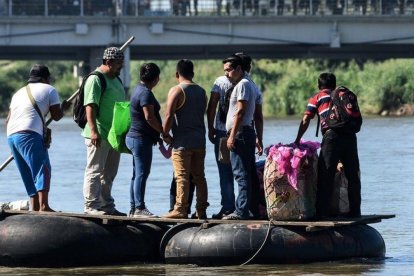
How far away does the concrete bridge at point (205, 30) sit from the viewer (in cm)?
6225

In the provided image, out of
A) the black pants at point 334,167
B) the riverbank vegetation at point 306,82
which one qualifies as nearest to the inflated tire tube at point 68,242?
the black pants at point 334,167

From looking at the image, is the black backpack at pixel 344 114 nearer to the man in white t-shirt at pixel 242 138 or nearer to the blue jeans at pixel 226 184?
the man in white t-shirt at pixel 242 138

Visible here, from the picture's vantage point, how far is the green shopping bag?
1546 centimetres

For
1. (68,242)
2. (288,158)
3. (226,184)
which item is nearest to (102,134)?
(68,242)

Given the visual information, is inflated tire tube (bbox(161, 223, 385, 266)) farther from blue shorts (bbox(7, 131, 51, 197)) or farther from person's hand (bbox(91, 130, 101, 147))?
blue shorts (bbox(7, 131, 51, 197))

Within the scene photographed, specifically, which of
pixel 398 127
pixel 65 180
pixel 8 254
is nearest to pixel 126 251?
pixel 8 254

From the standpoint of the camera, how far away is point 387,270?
14.8m

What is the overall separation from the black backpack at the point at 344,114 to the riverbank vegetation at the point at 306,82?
56.1 meters

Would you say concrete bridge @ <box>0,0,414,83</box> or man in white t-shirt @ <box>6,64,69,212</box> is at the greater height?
man in white t-shirt @ <box>6,64,69,212</box>

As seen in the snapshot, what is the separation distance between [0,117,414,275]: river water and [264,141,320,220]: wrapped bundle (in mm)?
569

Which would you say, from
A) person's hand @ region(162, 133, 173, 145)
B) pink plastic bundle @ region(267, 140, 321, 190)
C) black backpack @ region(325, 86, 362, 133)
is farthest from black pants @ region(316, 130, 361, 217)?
person's hand @ region(162, 133, 173, 145)

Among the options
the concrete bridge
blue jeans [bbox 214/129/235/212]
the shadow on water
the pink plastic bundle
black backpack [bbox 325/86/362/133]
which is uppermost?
black backpack [bbox 325/86/362/133]

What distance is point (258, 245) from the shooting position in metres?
14.8

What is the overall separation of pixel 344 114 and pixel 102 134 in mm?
2503
